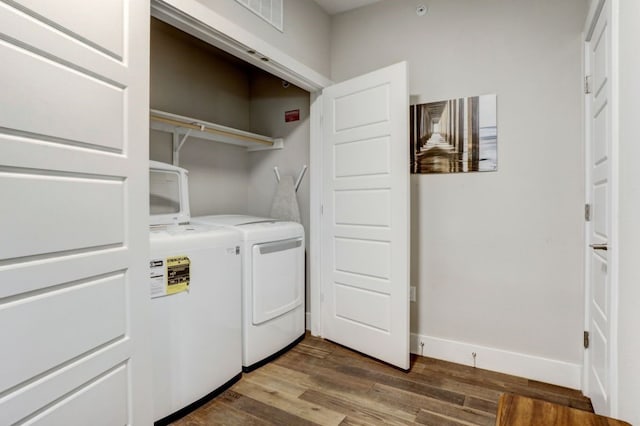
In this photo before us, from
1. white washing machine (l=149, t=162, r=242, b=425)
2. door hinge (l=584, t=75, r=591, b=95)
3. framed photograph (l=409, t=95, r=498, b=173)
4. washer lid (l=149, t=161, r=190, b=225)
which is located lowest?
white washing machine (l=149, t=162, r=242, b=425)

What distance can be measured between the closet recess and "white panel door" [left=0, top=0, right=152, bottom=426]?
1.02 m

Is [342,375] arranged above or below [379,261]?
below

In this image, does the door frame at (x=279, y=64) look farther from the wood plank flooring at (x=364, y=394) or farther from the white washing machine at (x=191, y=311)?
the white washing machine at (x=191, y=311)

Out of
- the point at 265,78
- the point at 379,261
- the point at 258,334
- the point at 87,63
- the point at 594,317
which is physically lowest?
the point at 258,334

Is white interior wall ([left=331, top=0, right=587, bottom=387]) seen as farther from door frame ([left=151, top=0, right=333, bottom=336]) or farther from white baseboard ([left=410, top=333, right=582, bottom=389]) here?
door frame ([left=151, top=0, right=333, bottom=336])

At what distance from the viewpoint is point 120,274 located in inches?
53.1

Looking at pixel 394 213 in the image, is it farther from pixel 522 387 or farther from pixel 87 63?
pixel 87 63

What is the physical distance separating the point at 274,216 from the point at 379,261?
1.16m

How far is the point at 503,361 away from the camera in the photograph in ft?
7.63

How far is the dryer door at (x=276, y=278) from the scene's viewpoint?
91.9 inches

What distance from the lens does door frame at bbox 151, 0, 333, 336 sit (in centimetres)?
167

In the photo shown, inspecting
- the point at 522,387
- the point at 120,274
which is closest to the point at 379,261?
the point at 522,387

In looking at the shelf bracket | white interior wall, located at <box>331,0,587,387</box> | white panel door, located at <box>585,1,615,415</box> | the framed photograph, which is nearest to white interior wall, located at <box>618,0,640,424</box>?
white panel door, located at <box>585,1,615,415</box>

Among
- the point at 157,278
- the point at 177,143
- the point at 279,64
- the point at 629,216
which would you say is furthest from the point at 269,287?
the point at 629,216
